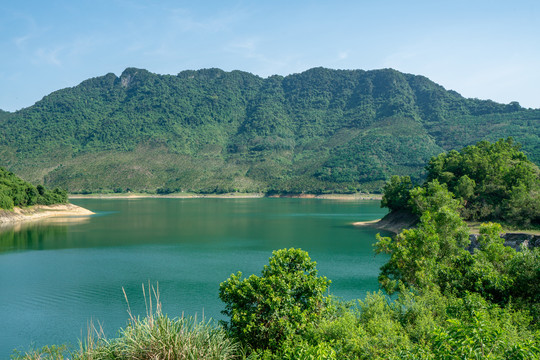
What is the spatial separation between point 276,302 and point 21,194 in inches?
2960

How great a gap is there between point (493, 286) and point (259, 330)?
8.26 metres

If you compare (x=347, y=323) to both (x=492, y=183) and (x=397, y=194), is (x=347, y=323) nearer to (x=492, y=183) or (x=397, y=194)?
(x=492, y=183)

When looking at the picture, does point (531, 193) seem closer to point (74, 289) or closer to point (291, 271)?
point (291, 271)

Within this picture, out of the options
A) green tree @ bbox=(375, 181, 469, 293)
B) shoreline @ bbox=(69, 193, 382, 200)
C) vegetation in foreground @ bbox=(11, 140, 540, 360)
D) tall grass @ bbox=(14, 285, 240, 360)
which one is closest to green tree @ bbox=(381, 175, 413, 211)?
green tree @ bbox=(375, 181, 469, 293)

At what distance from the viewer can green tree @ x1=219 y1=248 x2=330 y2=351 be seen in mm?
11969

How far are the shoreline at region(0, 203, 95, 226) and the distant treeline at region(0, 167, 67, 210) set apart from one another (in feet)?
3.01

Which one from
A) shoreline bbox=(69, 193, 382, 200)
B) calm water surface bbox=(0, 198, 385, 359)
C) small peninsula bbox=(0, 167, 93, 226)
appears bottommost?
calm water surface bbox=(0, 198, 385, 359)

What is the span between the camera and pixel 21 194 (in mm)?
72438

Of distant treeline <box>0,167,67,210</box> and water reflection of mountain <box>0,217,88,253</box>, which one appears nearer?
water reflection of mountain <box>0,217,88,253</box>

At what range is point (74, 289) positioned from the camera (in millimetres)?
28938

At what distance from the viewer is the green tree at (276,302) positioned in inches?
471

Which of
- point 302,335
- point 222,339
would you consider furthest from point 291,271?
point 222,339

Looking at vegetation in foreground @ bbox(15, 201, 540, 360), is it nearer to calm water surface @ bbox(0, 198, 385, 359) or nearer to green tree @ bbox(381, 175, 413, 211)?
calm water surface @ bbox(0, 198, 385, 359)

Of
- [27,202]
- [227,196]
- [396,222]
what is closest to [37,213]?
[27,202]
